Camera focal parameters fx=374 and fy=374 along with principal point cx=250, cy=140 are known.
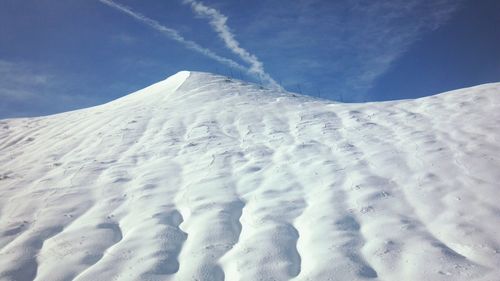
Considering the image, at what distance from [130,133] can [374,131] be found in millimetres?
6055

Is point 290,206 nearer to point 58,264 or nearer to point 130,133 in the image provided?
point 58,264

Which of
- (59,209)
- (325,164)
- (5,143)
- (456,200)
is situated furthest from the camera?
(5,143)

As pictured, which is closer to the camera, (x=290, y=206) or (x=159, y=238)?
(x=159, y=238)

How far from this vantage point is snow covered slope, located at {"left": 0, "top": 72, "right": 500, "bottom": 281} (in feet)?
12.2

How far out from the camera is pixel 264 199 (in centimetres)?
533

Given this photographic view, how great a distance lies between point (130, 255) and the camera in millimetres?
3973

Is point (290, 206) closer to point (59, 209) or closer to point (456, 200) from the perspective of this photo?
point (456, 200)

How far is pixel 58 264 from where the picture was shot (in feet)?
12.6

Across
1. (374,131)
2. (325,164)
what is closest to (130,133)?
(325,164)

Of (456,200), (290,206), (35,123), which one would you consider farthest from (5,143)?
(456,200)

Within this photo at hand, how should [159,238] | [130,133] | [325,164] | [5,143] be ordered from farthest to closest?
[5,143] < [130,133] < [325,164] < [159,238]

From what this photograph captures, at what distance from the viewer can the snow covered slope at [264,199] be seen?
12.2 feet

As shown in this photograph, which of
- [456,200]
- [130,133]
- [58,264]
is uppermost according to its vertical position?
[130,133]

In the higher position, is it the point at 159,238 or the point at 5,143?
the point at 5,143
